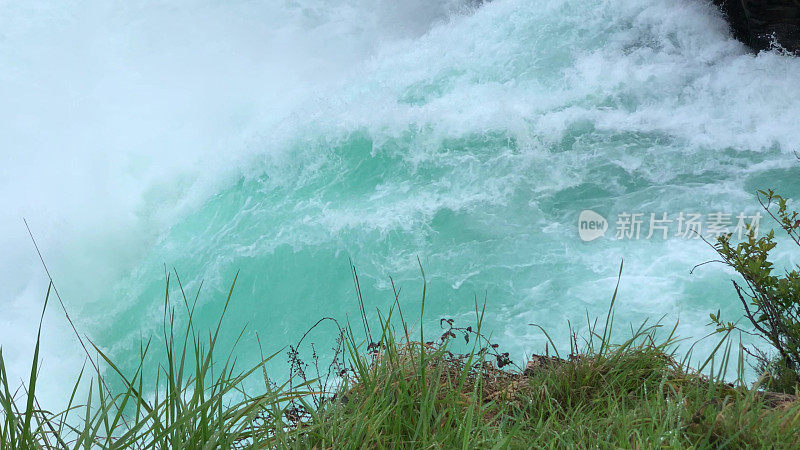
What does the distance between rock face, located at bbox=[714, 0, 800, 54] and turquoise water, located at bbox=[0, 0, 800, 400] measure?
28 cm

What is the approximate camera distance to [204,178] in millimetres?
6805

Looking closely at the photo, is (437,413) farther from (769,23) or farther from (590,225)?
(769,23)

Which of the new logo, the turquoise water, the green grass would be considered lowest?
the green grass

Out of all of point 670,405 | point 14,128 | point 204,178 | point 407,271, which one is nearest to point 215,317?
point 407,271

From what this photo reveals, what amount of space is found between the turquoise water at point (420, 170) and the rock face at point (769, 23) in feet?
0.91

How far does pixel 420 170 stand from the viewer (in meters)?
6.03

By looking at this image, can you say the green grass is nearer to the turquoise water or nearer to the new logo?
the turquoise water

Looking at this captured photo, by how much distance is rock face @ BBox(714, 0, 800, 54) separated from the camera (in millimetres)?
6879

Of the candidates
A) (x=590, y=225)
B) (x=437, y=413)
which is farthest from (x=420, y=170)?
(x=437, y=413)

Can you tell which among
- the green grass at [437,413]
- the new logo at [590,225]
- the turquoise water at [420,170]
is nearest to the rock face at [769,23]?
the turquoise water at [420,170]

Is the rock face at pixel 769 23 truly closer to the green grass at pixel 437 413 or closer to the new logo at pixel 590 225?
the new logo at pixel 590 225

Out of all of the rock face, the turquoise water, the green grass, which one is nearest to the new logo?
the turquoise water

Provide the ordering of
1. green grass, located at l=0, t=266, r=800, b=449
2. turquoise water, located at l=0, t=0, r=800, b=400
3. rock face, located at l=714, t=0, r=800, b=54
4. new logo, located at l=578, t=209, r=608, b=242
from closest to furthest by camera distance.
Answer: green grass, located at l=0, t=266, r=800, b=449
turquoise water, located at l=0, t=0, r=800, b=400
new logo, located at l=578, t=209, r=608, b=242
rock face, located at l=714, t=0, r=800, b=54

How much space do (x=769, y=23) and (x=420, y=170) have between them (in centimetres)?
446
